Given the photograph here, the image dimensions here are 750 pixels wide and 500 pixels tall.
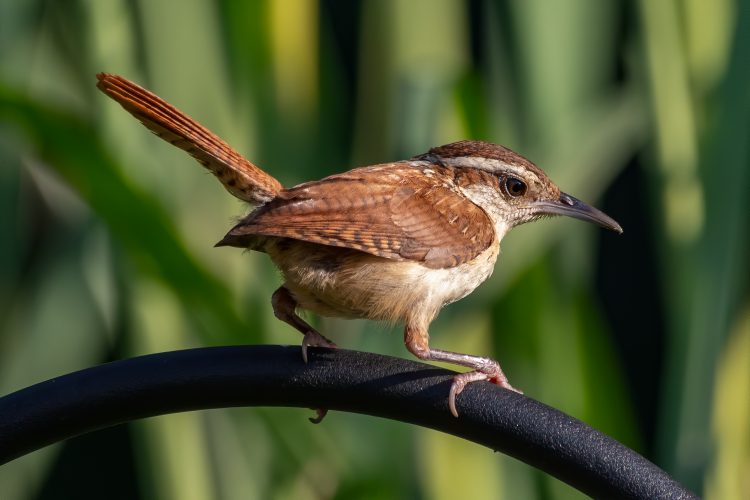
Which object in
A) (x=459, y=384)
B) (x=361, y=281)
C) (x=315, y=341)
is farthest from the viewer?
(x=361, y=281)

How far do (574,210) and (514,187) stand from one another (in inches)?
5.7

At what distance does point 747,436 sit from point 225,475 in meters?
1.23

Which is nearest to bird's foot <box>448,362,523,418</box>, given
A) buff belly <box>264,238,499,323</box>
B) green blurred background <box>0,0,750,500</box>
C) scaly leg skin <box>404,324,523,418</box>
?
scaly leg skin <box>404,324,523,418</box>

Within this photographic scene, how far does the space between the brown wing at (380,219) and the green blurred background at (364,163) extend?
204 millimetres

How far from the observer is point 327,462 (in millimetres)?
2574

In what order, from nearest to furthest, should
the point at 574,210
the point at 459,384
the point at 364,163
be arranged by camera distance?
1. the point at 459,384
2. the point at 574,210
3. the point at 364,163

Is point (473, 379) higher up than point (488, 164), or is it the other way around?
point (488, 164)

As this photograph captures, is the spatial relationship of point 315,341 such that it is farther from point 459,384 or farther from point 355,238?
point 459,384

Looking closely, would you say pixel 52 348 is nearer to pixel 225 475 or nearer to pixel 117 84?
pixel 225 475

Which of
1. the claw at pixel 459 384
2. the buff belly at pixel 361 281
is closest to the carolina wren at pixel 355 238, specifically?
the buff belly at pixel 361 281

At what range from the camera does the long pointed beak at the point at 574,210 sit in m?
2.39

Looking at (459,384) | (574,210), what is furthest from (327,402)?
(574,210)

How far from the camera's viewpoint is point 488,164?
2514 mm

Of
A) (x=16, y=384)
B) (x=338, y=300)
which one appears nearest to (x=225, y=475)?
(x=16, y=384)
